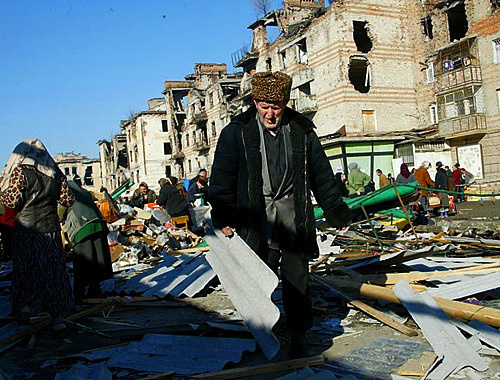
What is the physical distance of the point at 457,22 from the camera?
38.6 m

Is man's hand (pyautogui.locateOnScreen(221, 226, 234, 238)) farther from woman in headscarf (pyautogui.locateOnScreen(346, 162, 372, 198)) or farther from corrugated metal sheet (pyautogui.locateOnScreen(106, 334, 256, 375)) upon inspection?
woman in headscarf (pyautogui.locateOnScreen(346, 162, 372, 198))

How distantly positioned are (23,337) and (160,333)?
1.45 metres

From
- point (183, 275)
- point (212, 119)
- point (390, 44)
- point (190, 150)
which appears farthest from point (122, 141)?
point (183, 275)

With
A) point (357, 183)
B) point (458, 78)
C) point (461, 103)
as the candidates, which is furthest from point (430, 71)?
point (357, 183)

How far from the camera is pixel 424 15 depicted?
3894 cm

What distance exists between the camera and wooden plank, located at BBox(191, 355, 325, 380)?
3602 mm

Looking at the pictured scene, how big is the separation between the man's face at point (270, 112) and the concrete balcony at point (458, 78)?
111 feet

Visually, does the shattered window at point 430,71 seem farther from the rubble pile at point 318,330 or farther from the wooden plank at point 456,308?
the wooden plank at point 456,308

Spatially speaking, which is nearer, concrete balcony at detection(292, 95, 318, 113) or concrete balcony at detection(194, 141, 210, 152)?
concrete balcony at detection(292, 95, 318, 113)

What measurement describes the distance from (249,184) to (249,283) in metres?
0.75

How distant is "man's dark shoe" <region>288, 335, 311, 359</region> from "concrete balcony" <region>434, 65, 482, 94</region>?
34.1m

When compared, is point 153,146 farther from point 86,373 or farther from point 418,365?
point 418,365

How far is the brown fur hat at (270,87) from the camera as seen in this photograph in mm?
3906

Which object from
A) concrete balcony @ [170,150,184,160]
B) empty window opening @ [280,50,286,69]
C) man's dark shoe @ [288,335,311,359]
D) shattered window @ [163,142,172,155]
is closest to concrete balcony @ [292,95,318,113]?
empty window opening @ [280,50,286,69]
